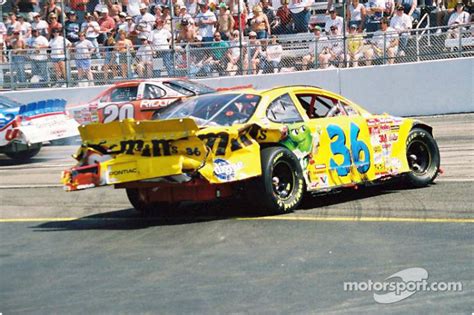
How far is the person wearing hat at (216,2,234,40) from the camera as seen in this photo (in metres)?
22.9

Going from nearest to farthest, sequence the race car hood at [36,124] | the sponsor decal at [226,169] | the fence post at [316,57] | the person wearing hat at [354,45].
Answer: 1. the sponsor decal at [226,169]
2. the race car hood at [36,124]
3. the person wearing hat at [354,45]
4. the fence post at [316,57]

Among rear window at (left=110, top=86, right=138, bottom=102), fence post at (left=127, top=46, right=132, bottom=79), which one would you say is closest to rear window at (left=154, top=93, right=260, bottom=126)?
rear window at (left=110, top=86, right=138, bottom=102)

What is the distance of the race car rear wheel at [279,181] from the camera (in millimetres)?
9812

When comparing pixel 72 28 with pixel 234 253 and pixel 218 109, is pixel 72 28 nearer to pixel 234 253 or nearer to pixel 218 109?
pixel 218 109

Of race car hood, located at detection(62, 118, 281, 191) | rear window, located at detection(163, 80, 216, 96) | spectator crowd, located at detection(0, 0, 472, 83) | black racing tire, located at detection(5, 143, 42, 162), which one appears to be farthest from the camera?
spectator crowd, located at detection(0, 0, 472, 83)

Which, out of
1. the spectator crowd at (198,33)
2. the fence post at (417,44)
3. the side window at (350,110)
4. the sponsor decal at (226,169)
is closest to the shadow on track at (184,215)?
the sponsor decal at (226,169)

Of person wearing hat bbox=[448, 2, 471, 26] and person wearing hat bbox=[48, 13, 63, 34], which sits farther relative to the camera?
person wearing hat bbox=[48, 13, 63, 34]

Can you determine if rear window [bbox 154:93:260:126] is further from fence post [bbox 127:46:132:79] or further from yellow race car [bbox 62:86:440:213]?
fence post [bbox 127:46:132:79]

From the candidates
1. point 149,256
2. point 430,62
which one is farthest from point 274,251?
point 430,62

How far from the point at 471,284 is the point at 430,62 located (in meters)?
15.5

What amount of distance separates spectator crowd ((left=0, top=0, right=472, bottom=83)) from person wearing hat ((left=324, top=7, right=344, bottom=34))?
0.9 inches

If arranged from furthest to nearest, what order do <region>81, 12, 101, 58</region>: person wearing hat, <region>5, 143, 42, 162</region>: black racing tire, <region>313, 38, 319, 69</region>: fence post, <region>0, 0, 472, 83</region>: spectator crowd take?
<region>81, 12, 101, 58</region>: person wearing hat
<region>313, 38, 319, 69</region>: fence post
<region>0, 0, 472, 83</region>: spectator crowd
<region>5, 143, 42, 162</region>: black racing tire

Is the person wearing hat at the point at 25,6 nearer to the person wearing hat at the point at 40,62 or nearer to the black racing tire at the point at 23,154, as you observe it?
the person wearing hat at the point at 40,62

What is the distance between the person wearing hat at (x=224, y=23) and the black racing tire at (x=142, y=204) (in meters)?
12.7
